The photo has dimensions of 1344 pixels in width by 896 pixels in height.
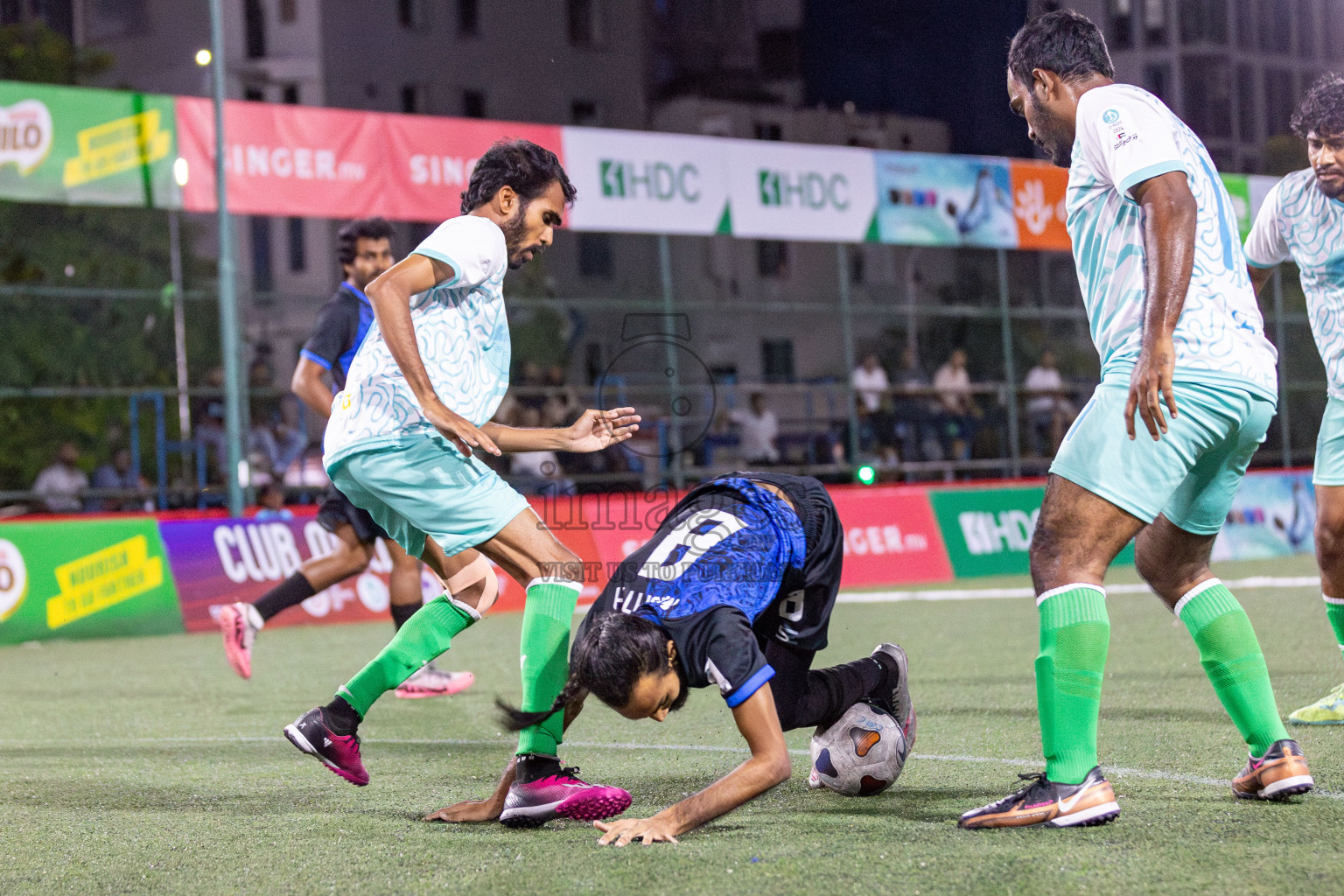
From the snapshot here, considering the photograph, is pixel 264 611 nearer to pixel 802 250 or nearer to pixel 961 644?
pixel 961 644

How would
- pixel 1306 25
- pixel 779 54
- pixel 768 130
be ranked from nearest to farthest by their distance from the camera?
pixel 1306 25 < pixel 768 130 < pixel 779 54

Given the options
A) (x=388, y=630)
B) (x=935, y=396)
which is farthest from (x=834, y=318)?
(x=388, y=630)

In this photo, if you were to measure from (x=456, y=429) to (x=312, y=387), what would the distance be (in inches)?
127

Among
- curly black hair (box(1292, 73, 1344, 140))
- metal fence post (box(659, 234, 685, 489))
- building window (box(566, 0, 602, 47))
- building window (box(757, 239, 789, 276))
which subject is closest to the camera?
curly black hair (box(1292, 73, 1344, 140))

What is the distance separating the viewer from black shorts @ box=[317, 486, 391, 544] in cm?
727

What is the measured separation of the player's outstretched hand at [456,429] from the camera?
4.04 m

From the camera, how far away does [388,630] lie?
1127cm

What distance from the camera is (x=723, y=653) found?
11.7ft

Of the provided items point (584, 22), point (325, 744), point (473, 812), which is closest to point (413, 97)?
point (584, 22)

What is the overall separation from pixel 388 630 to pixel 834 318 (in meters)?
28.7

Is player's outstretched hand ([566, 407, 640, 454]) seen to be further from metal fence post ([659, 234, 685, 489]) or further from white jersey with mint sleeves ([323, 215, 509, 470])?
metal fence post ([659, 234, 685, 489])

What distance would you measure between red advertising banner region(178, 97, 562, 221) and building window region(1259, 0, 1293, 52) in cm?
3192

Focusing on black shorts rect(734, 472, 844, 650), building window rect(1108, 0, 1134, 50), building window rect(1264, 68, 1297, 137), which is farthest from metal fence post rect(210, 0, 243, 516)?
building window rect(1108, 0, 1134, 50)

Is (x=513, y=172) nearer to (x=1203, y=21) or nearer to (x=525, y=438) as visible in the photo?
(x=525, y=438)
